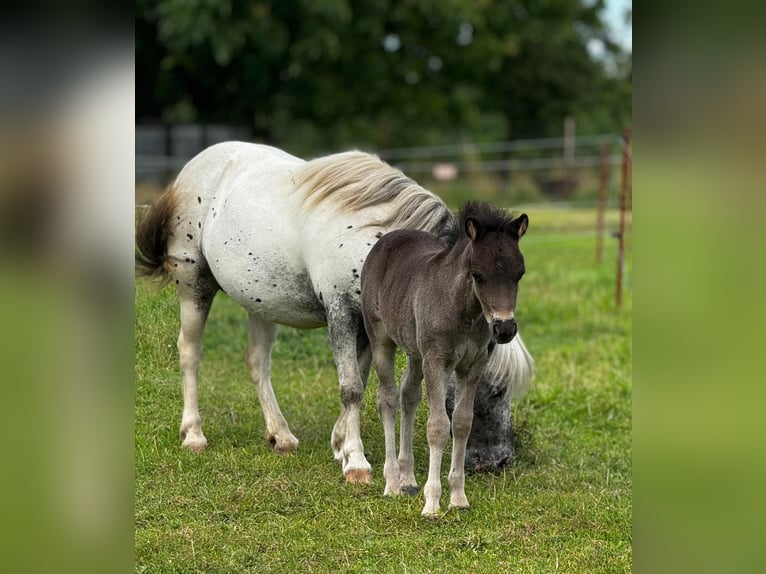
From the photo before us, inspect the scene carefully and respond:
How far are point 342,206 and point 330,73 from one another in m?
18.5

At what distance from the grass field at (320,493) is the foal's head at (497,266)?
98 cm

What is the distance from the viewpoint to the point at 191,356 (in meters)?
5.35

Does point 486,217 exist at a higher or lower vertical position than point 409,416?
higher

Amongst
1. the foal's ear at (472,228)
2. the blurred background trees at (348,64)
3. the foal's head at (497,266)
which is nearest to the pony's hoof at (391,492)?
the foal's head at (497,266)

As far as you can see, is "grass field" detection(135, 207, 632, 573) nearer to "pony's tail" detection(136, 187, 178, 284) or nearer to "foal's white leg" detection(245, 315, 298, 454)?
"foal's white leg" detection(245, 315, 298, 454)

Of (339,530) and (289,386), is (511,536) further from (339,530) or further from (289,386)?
(289,386)

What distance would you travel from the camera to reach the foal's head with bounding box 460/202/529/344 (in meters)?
3.64

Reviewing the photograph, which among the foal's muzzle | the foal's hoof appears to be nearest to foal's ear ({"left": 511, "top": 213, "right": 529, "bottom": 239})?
the foal's muzzle

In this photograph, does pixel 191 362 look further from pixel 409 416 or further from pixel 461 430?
pixel 461 430

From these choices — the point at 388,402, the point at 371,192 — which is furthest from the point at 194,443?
the point at 371,192

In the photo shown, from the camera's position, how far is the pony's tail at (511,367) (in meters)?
4.90

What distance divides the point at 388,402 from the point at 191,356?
124 centimetres

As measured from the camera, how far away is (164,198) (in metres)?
5.53

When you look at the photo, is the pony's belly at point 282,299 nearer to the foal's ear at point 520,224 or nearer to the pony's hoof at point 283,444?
the pony's hoof at point 283,444
